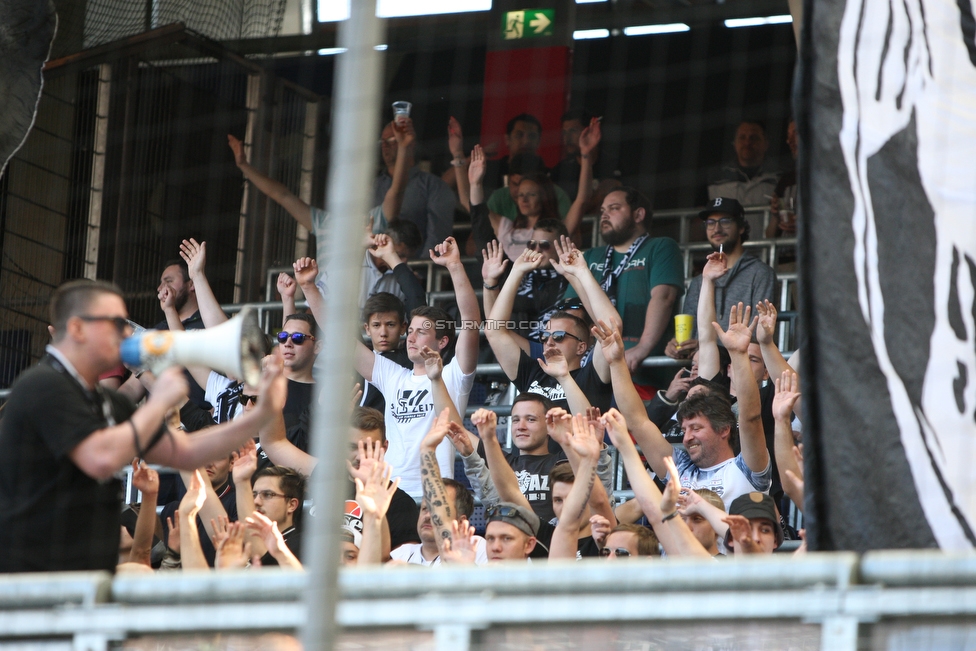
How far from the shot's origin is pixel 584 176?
728 centimetres

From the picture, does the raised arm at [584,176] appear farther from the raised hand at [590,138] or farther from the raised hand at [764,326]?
the raised hand at [764,326]

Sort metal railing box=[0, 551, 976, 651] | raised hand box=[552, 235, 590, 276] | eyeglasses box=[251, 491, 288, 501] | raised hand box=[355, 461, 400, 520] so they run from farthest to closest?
raised hand box=[552, 235, 590, 276]
eyeglasses box=[251, 491, 288, 501]
raised hand box=[355, 461, 400, 520]
metal railing box=[0, 551, 976, 651]

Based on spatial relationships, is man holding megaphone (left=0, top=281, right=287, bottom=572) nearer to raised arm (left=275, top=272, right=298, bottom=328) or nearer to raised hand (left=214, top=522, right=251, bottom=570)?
raised hand (left=214, top=522, right=251, bottom=570)

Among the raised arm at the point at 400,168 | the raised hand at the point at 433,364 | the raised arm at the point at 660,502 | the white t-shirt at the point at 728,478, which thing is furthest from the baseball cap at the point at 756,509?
the raised arm at the point at 400,168

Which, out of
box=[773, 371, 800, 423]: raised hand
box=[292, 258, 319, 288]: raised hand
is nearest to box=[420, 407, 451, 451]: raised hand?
box=[773, 371, 800, 423]: raised hand

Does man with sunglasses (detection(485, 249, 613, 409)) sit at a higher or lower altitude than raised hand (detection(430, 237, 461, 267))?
lower

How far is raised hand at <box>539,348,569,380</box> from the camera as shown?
567 cm

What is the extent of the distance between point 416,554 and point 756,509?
1391 mm

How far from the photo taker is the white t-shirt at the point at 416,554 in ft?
16.1

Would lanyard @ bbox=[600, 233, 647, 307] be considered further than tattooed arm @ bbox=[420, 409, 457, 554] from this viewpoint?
Yes

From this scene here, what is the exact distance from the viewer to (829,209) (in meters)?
2.99

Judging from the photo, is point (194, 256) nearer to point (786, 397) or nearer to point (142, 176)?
point (142, 176)

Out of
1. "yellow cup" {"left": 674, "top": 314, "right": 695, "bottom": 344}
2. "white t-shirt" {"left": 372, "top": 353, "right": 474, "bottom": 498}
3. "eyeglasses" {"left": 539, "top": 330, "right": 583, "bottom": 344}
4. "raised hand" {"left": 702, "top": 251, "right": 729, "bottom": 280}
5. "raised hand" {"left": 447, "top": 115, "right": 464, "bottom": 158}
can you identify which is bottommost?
"white t-shirt" {"left": 372, "top": 353, "right": 474, "bottom": 498}

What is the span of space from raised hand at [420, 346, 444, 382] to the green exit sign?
346 centimetres
